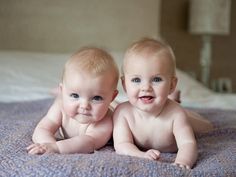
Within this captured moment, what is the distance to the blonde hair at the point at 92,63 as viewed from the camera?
2.63 feet

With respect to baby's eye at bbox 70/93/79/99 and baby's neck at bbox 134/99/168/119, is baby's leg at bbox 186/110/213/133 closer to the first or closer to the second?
baby's neck at bbox 134/99/168/119

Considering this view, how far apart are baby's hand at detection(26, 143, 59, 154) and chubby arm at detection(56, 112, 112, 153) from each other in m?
0.01

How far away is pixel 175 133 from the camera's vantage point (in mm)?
860

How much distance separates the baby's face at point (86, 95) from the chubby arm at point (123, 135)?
0.14 ft

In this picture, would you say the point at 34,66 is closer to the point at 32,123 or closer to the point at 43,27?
the point at 43,27

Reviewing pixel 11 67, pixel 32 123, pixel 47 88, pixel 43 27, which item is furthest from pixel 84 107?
pixel 43 27

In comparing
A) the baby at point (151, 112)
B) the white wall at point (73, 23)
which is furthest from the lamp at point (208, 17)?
the baby at point (151, 112)

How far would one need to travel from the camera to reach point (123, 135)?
86cm

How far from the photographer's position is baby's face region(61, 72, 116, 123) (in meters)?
0.80

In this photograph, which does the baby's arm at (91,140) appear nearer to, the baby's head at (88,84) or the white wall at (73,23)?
the baby's head at (88,84)

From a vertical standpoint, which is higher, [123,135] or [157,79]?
[157,79]

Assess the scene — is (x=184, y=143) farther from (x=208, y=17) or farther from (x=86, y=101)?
(x=208, y=17)

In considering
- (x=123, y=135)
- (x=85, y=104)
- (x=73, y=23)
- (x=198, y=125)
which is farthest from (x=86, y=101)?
(x=73, y=23)

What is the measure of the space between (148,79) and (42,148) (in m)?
0.23
